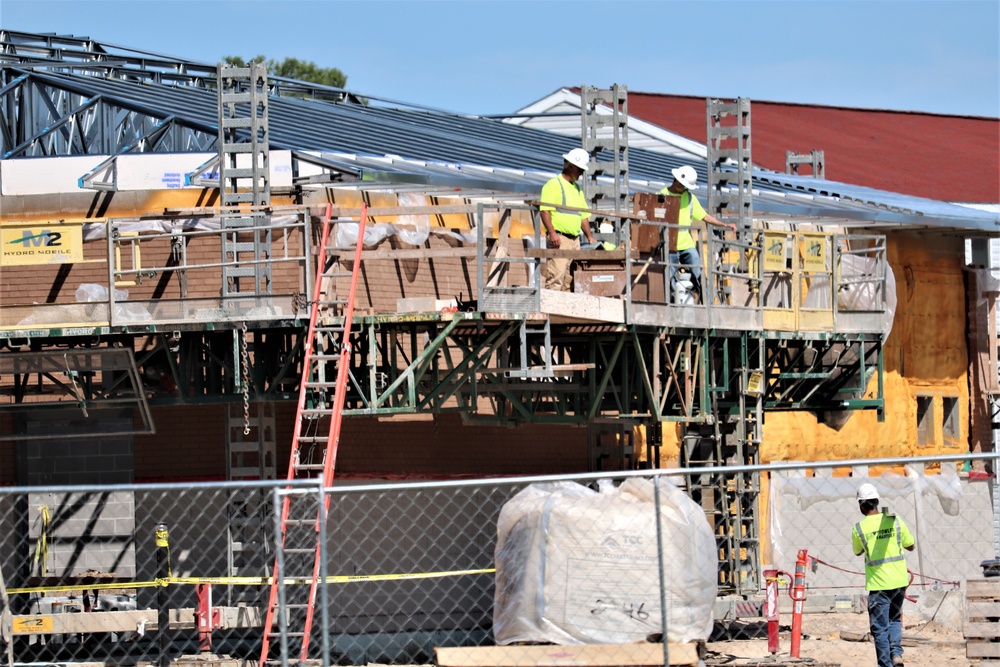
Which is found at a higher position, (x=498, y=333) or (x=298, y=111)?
(x=298, y=111)

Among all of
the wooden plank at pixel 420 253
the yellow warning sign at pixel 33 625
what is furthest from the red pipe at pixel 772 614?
the yellow warning sign at pixel 33 625

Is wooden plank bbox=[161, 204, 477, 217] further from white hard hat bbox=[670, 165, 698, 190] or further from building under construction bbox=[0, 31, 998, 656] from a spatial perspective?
white hard hat bbox=[670, 165, 698, 190]

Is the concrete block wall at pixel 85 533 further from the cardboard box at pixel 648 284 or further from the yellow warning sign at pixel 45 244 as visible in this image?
the cardboard box at pixel 648 284

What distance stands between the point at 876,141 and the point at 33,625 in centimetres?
3362

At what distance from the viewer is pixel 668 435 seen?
78.0 feet

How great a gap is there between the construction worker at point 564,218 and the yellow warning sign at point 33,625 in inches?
249

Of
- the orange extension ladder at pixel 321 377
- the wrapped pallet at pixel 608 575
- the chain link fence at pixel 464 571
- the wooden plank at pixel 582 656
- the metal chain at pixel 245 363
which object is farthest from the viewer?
the metal chain at pixel 245 363

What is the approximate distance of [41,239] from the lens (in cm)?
1706

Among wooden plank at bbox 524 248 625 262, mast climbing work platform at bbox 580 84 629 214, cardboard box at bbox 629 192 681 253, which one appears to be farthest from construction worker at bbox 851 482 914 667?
mast climbing work platform at bbox 580 84 629 214

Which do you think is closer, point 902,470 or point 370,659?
point 370,659

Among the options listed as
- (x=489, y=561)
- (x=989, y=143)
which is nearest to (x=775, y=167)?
(x=989, y=143)

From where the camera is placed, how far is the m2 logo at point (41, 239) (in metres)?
17.0

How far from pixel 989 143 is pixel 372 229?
106ft

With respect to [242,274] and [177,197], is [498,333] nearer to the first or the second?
[242,274]
